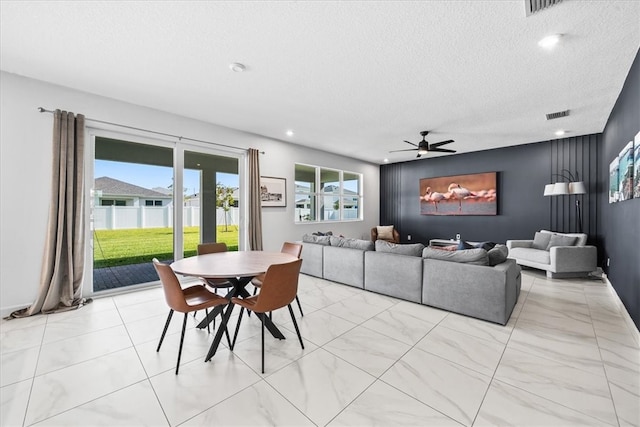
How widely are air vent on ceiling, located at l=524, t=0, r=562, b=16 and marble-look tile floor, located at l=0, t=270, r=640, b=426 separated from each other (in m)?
2.68

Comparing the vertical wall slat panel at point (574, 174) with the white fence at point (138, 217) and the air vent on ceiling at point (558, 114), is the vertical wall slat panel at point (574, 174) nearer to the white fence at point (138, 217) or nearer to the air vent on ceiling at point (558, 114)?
the air vent on ceiling at point (558, 114)

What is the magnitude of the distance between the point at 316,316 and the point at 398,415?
1.50 m

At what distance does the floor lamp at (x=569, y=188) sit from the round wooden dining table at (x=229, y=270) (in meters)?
5.34

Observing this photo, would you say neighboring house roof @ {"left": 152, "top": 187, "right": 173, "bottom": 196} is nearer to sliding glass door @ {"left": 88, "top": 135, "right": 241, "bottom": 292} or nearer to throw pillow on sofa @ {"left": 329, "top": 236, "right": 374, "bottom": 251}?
sliding glass door @ {"left": 88, "top": 135, "right": 241, "bottom": 292}

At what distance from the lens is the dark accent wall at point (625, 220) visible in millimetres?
2545

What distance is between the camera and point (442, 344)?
7.82 ft

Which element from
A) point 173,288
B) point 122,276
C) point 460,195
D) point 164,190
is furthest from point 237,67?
point 460,195

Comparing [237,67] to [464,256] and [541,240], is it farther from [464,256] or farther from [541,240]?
[541,240]

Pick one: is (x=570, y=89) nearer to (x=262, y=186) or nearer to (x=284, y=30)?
(x=284, y=30)

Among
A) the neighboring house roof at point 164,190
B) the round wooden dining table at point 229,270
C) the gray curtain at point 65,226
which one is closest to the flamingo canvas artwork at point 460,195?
the round wooden dining table at point 229,270

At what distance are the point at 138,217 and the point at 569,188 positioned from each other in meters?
7.50

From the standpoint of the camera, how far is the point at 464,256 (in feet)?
9.98

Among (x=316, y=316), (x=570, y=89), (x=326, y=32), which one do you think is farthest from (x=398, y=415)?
(x=570, y=89)

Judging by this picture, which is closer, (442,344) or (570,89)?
(442,344)
